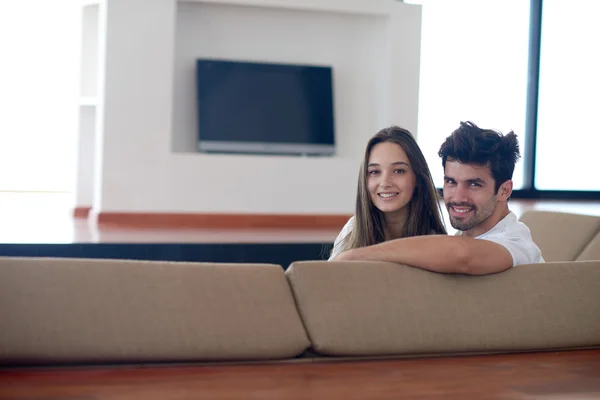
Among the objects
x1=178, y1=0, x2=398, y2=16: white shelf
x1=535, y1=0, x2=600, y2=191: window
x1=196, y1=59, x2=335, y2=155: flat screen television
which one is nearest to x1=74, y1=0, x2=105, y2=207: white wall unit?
x1=178, y1=0, x2=398, y2=16: white shelf

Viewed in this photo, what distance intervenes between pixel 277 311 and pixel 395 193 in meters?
1.09

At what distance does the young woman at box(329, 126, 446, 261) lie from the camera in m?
2.57

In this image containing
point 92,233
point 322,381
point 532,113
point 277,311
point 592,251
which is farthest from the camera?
point 532,113

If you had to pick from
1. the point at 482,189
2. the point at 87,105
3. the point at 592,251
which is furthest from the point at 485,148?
the point at 87,105

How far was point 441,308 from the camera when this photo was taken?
167cm

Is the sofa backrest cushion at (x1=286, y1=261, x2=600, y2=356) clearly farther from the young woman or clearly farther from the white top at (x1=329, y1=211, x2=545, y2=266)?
the young woman

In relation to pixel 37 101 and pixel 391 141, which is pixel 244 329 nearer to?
pixel 391 141

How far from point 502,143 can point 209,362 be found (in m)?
1.04

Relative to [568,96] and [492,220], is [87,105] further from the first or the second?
[568,96]

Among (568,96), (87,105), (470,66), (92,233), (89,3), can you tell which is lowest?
(92,233)

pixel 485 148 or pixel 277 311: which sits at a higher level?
pixel 485 148

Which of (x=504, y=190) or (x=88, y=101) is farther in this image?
(x=88, y=101)

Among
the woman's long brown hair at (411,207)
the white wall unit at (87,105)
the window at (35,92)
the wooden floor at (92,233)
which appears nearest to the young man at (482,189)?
the woman's long brown hair at (411,207)

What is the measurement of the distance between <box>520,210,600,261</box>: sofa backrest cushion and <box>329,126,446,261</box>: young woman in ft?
2.93
